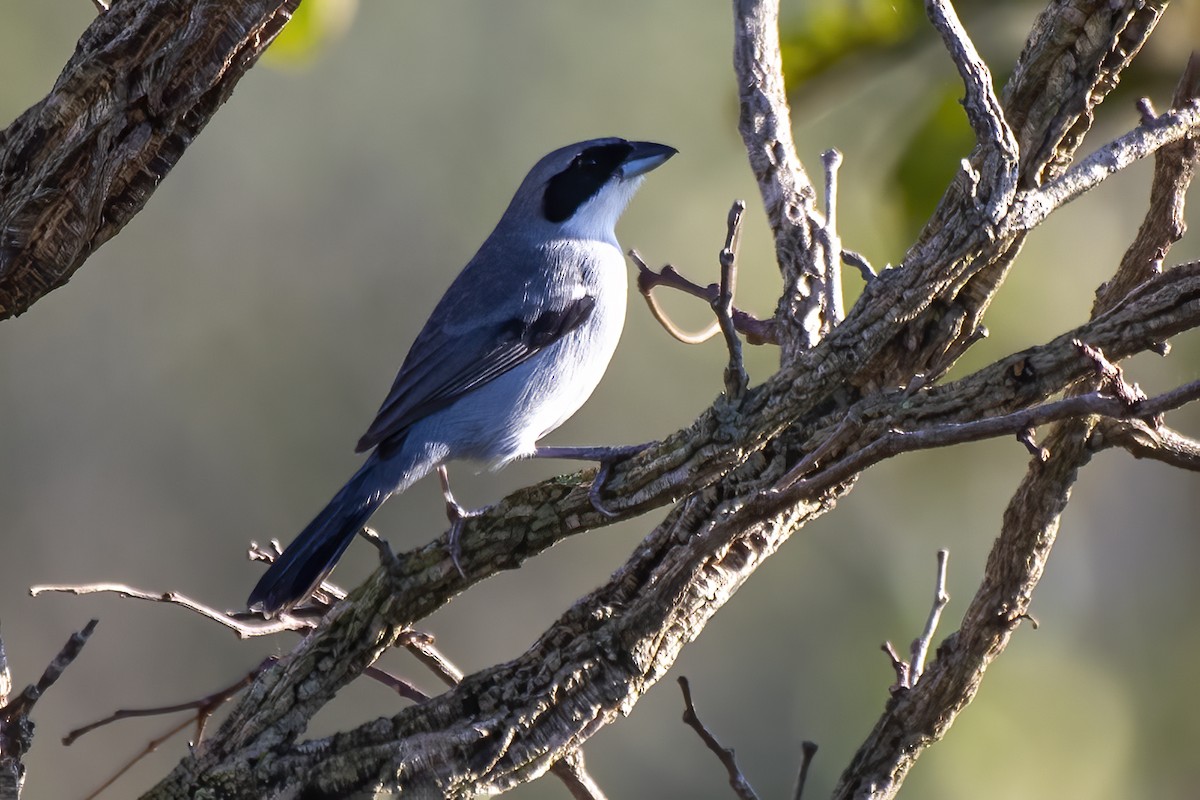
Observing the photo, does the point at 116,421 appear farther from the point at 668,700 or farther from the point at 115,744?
the point at 668,700

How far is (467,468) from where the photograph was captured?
555cm

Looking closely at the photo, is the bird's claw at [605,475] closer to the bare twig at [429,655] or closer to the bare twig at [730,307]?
the bare twig at [730,307]

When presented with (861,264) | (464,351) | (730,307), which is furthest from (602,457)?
(464,351)

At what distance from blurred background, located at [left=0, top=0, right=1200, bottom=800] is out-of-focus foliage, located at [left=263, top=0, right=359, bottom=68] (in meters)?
2.44

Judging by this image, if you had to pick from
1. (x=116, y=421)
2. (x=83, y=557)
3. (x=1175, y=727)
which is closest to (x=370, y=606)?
(x=1175, y=727)

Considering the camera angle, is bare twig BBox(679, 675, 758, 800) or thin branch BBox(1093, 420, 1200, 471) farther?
bare twig BBox(679, 675, 758, 800)

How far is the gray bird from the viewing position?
3977mm

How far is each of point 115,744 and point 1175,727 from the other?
20.2 ft

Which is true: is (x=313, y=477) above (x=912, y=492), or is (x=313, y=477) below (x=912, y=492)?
above

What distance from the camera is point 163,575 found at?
869cm

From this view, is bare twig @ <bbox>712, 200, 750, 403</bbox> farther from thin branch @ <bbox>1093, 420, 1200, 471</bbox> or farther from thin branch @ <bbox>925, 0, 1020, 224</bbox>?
thin branch @ <bbox>1093, 420, 1200, 471</bbox>

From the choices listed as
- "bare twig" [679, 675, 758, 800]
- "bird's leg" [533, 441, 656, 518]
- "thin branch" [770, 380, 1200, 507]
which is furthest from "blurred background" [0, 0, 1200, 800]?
"thin branch" [770, 380, 1200, 507]

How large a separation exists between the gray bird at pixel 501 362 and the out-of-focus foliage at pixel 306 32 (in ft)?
3.99

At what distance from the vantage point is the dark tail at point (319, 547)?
319cm
